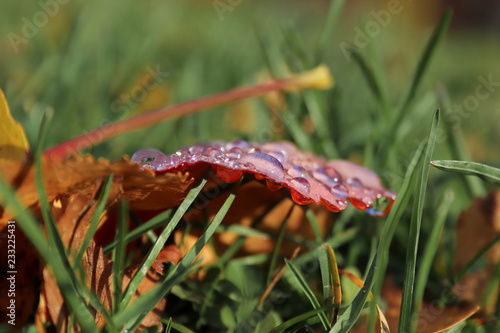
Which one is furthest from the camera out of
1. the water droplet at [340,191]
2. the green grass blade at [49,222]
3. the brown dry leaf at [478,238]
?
the brown dry leaf at [478,238]

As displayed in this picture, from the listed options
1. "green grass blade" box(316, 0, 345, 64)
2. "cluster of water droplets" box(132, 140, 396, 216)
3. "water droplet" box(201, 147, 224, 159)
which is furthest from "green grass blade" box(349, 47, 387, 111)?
"water droplet" box(201, 147, 224, 159)

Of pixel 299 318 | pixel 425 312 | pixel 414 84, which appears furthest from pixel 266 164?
pixel 414 84

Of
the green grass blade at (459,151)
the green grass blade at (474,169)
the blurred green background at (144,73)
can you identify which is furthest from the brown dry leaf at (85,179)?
the green grass blade at (459,151)

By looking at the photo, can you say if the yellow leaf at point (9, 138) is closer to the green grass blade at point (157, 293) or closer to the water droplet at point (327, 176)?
the green grass blade at point (157, 293)

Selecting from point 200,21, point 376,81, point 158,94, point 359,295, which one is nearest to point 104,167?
point 359,295

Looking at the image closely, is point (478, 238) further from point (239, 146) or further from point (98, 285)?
point (98, 285)

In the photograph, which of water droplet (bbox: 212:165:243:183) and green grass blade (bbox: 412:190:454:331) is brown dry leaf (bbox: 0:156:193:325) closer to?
water droplet (bbox: 212:165:243:183)
